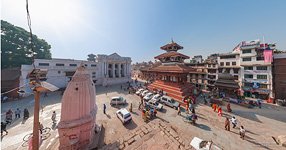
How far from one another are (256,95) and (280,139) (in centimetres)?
1904

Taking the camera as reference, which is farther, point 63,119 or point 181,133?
point 181,133

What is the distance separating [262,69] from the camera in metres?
22.5

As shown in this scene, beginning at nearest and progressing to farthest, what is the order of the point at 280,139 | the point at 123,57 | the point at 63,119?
the point at 63,119 → the point at 280,139 → the point at 123,57

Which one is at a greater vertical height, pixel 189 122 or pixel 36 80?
pixel 36 80

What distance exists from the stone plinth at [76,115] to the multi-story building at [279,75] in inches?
1316

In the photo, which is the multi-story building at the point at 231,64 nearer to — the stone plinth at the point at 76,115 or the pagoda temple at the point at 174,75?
the pagoda temple at the point at 174,75

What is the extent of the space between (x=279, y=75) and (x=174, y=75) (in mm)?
20116

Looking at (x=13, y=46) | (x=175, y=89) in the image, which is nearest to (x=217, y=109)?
(x=175, y=89)

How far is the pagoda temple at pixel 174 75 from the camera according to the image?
21.5 metres

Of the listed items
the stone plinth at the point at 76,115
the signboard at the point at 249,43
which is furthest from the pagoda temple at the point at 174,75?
the stone plinth at the point at 76,115

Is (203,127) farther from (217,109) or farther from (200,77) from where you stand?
(200,77)

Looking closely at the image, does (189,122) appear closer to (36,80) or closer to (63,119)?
(63,119)

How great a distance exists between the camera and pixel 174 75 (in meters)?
23.1

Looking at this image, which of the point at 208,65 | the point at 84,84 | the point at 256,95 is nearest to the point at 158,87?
the point at 208,65
